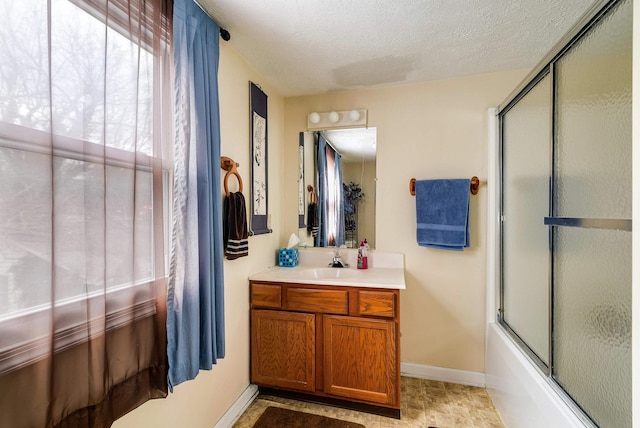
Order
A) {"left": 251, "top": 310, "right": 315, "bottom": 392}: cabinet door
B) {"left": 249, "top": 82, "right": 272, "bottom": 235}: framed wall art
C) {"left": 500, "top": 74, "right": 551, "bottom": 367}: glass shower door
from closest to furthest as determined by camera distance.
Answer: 1. {"left": 500, "top": 74, "right": 551, "bottom": 367}: glass shower door
2. {"left": 251, "top": 310, "right": 315, "bottom": 392}: cabinet door
3. {"left": 249, "top": 82, "right": 272, "bottom": 235}: framed wall art

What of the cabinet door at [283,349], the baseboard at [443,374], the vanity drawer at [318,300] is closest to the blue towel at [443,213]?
the vanity drawer at [318,300]

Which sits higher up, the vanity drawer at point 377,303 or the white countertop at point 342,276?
the white countertop at point 342,276

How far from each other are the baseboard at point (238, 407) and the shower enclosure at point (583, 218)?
5.57 feet

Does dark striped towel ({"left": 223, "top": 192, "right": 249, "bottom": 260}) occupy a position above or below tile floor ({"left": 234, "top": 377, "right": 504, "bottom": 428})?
above

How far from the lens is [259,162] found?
212cm

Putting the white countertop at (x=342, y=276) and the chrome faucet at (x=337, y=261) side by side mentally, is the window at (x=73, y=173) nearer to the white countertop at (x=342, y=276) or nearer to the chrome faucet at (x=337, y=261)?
the white countertop at (x=342, y=276)

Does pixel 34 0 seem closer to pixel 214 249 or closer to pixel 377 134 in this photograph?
pixel 214 249

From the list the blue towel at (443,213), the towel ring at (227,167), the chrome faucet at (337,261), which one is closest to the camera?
the towel ring at (227,167)

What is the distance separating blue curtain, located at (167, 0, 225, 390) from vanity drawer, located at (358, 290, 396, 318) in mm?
840

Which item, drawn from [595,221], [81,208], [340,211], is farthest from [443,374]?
[81,208]

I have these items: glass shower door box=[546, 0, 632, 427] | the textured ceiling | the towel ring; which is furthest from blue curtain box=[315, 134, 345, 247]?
glass shower door box=[546, 0, 632, 427]

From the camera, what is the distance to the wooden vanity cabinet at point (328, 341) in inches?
70.8

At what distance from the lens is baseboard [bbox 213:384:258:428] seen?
1735 millimetres

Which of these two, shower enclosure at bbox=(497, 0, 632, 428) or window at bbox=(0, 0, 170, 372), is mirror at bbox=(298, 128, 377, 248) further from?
window at bbox=(0, 0, 170, 372)
